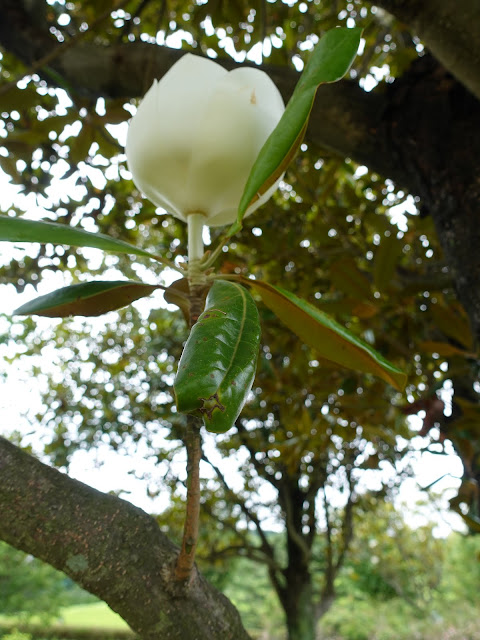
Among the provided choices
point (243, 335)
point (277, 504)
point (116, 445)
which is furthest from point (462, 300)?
point (277, 504)

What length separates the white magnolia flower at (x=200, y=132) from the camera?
14.0 inches

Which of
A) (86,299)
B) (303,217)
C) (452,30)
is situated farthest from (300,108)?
(303,217)

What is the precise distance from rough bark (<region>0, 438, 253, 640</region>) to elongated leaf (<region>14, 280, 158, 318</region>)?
10cm

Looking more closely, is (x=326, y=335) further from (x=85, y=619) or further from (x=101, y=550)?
(x=85, y=619)

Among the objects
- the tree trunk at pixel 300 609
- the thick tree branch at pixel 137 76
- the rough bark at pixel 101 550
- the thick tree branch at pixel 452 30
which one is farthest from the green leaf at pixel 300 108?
the tree trunk at pixel 300 609

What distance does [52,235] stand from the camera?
323mm

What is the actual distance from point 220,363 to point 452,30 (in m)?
0.67

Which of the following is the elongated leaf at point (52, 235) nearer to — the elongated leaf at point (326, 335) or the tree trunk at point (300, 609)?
the elongated leaf at point (326, 335)

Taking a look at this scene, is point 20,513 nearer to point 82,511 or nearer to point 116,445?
point 82,511

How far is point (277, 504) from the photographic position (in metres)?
3.34

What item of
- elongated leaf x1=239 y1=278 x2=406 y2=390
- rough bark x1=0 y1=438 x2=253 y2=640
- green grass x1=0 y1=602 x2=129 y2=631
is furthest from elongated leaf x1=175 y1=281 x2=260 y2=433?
green grass x1=0 y1=602 x2=129 y2=631

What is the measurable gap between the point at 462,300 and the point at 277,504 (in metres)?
2.89

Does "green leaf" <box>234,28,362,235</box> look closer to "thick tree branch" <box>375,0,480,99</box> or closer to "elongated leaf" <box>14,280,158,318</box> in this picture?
"elongated leaf" <box>14,280,158,318</box>

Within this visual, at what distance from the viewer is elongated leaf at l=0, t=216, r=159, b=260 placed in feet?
1.02
